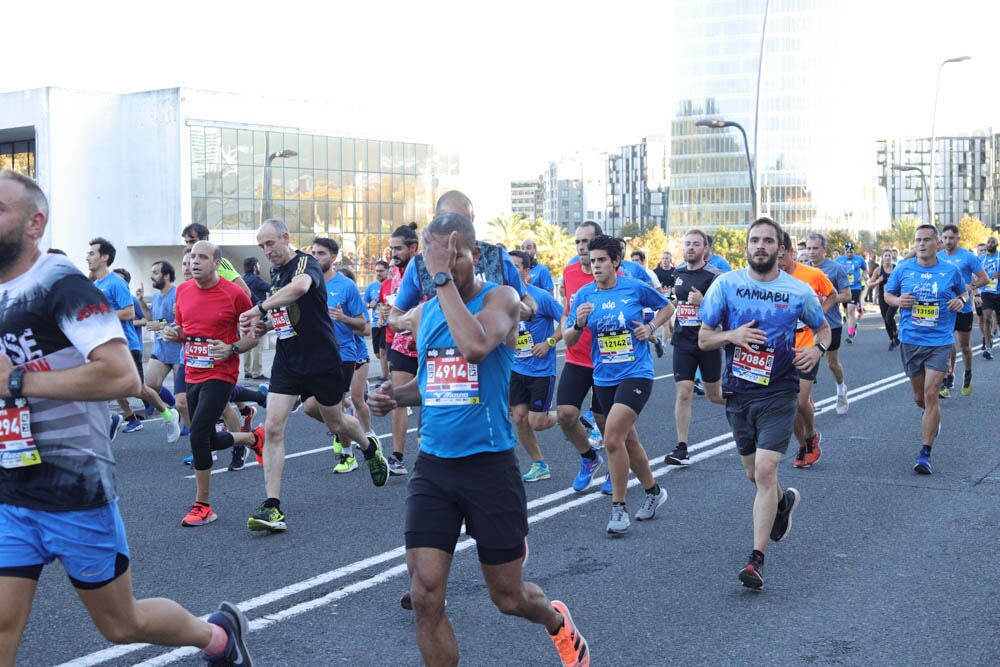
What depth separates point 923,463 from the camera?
9.07 metres

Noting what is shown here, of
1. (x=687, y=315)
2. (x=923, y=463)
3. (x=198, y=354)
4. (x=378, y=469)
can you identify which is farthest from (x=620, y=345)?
(x=687, y=315)

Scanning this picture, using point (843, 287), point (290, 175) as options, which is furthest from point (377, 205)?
point (843, 287)

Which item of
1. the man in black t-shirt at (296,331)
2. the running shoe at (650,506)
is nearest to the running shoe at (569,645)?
the running shoe at (650,506)

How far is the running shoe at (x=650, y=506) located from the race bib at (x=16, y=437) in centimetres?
475

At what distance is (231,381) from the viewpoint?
782 cm

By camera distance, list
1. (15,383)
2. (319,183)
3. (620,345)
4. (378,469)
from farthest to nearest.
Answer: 1. (319,183)
2. (378,469)
3. (620,345)
4. (15,383)

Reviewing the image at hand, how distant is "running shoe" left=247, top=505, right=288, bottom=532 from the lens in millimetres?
6996

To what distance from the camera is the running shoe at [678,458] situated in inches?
375

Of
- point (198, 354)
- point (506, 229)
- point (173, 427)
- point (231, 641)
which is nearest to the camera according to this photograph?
point (231, 641)

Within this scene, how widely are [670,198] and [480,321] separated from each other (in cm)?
15758

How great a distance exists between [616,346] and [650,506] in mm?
1119

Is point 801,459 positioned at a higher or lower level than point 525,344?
lower

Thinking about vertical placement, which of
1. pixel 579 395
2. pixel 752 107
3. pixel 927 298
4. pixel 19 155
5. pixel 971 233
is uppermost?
pixel 752 107

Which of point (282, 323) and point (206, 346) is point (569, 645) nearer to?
point (282, 323)
